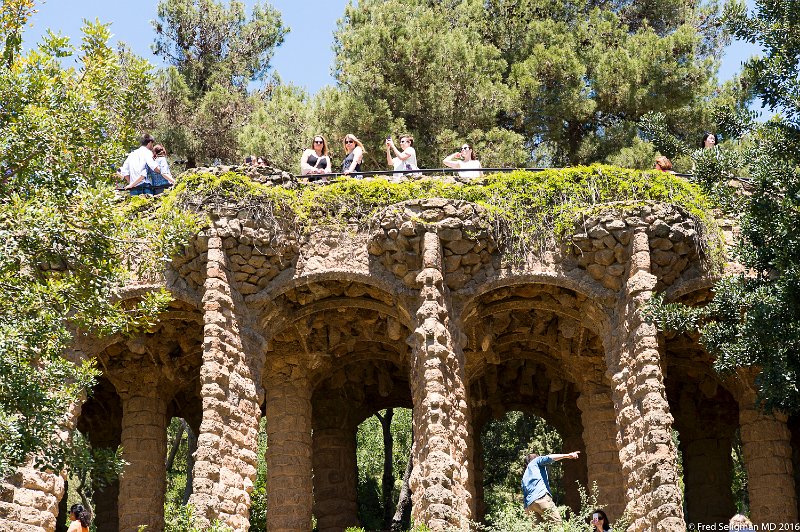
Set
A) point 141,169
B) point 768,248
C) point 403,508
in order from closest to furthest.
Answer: point 768,248 < point 141,169 < point 403,508

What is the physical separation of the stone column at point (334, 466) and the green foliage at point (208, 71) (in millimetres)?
8035

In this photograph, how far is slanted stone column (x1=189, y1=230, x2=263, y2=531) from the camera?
1544cm

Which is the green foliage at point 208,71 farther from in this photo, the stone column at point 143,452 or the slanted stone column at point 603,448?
the slanted stone column at point 603,448

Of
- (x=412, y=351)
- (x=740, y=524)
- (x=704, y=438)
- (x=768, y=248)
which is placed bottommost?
(x=740, y=524)

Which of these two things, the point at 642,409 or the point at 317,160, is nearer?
the point at 642,409

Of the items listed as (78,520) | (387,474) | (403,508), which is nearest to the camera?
(78,520)

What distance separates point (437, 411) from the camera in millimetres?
15758

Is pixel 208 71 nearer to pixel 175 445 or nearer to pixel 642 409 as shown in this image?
pixel 175 445

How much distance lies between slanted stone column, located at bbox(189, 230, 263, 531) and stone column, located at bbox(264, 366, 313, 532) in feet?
6.76

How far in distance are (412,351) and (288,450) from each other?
3.17 metres

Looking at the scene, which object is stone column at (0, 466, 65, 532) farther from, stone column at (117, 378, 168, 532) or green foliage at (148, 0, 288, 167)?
green foliage at (148, 0, 288, 167)

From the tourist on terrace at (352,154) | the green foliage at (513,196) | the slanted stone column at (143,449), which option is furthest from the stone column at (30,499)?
the tourist on terrace at (352,154)

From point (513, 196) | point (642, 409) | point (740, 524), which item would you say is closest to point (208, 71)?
point (513, 196)

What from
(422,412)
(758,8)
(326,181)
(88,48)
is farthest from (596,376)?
(88,48)
